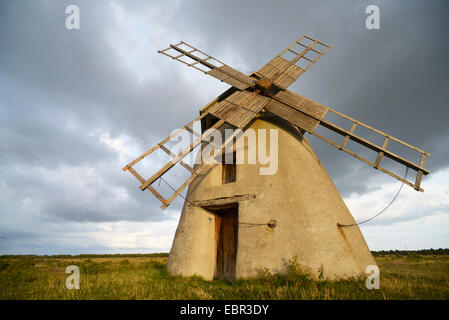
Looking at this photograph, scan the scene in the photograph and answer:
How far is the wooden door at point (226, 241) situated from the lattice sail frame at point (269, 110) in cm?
212

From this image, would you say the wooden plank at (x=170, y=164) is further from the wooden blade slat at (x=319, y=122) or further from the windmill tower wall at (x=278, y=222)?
the wooden blade slat at (x=319, y=122)

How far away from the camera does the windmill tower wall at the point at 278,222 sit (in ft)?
22.2

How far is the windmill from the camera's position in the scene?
6898mm

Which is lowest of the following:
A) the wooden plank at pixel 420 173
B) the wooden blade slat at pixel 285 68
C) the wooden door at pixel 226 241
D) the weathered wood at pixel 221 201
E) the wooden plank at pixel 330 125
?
the wooden door at pixel 226 241

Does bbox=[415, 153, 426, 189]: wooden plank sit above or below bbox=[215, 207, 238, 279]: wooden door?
above

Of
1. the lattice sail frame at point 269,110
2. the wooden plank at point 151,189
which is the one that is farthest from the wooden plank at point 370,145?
the wooden plank at point 151,189

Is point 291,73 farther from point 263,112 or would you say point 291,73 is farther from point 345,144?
point 345,144

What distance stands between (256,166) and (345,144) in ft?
10.4

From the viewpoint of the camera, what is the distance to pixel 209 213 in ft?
29.2

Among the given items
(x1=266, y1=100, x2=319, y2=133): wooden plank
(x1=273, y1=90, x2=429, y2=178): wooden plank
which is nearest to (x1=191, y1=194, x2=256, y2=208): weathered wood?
(x1=266, y1=100, x2=319, y2=133): wooden plank

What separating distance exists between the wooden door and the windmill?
33 mm

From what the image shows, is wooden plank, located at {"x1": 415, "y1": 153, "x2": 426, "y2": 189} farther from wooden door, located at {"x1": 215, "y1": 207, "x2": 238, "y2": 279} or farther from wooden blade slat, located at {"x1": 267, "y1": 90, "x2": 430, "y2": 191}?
wooden door, located at {"x1": 215, "y1": 207, "x2": 238, "y2": 279}
